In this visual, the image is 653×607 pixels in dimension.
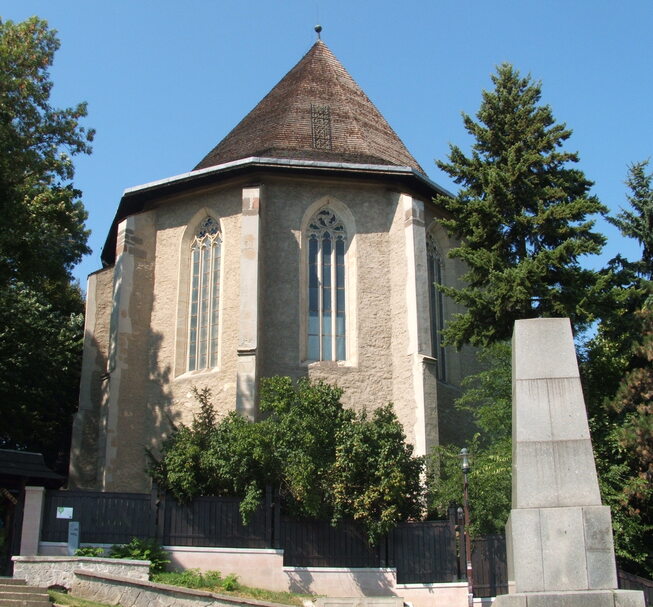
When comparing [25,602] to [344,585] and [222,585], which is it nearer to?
[222,585]

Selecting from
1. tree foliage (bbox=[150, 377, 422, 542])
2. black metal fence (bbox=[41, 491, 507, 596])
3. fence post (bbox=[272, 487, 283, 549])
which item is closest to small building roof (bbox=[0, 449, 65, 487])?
black metal fence (bbox=[41, 491, 507, 596])

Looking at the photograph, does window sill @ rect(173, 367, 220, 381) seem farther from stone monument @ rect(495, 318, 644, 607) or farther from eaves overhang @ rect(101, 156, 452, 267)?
stone monument @ rect(495, 318, 644, 607)

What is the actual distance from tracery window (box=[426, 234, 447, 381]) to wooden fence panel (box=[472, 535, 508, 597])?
288 inches

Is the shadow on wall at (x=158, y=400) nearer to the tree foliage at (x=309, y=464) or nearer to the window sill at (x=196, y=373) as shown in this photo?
the window sill at (x=196, y=373)

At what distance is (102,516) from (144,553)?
1432 millimetres

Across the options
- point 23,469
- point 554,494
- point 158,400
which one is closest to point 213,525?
point 23,469

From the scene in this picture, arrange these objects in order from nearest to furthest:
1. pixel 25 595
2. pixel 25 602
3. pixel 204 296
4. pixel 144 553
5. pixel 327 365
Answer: pixel 25 602 < pixel 25 595 < pixel 144 553 < pixel 327 365 < pixel 204 296

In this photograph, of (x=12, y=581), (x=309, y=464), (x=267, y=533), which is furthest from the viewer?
(x=267, y=533)

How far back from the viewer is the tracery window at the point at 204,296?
23500 mm

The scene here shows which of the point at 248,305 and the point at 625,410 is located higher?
the point at 248,305

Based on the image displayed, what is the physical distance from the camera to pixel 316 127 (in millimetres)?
26781

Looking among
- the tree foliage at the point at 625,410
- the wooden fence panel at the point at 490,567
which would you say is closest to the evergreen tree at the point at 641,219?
the tree foliage at the point at 625,410

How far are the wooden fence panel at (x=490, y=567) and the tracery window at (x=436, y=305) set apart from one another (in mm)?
7309

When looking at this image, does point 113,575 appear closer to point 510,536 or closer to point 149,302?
point 510,536
